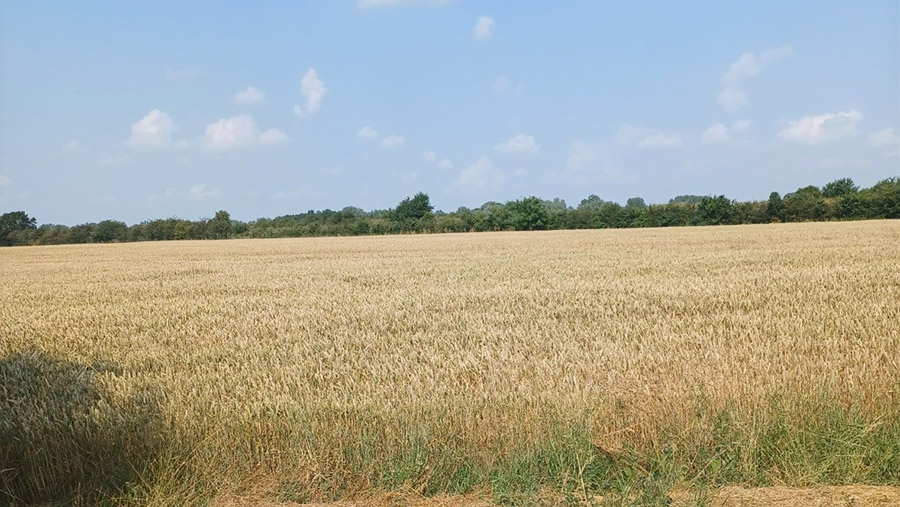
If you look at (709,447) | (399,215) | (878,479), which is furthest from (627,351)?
(399,215)

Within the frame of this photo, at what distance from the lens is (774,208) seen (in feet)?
259

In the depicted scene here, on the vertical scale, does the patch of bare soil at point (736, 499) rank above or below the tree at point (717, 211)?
below

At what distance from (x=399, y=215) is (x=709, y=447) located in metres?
105

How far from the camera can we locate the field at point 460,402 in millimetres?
4047

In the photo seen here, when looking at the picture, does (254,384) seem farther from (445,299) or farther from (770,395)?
(445,299)

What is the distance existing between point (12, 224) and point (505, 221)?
82.5 m

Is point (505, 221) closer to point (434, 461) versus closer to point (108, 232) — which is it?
point (108, 232)

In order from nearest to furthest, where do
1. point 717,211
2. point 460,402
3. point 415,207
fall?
point 460,402 < point 717,211 < point 415,207

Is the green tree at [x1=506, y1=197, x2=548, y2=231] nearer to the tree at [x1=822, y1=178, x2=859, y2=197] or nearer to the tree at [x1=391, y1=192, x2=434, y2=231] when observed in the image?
the tree at [x1=391, y1=192, x2=434, y2=231]

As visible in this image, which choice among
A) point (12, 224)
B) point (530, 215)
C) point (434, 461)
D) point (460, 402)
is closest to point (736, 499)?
point (434, 461)

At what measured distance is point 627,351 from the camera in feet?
22.8

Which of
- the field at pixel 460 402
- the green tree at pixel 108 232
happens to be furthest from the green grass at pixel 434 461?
the green tree at pixel 108 232

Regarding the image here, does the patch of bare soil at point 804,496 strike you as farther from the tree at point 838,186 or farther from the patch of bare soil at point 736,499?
the tree at point 838,186

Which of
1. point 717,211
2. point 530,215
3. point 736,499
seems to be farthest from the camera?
point 530,215
